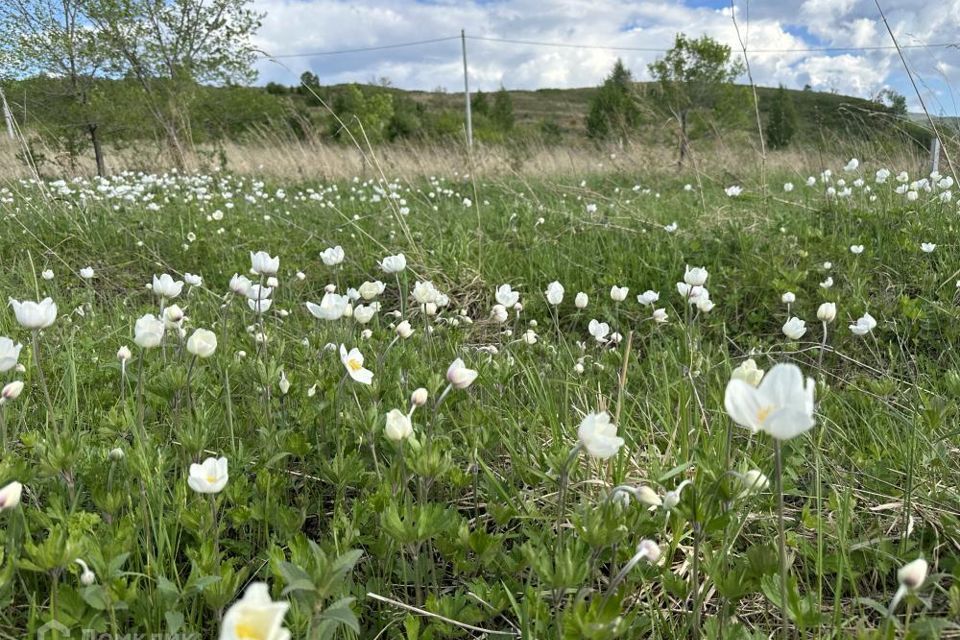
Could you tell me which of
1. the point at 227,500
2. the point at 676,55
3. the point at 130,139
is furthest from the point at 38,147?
the point at 676,55

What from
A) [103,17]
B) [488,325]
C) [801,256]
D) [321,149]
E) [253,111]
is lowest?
[488,325]

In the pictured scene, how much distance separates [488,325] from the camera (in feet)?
13.0

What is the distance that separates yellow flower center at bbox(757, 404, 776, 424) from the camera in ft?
3.24

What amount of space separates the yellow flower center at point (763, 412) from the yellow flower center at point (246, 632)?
0.76m

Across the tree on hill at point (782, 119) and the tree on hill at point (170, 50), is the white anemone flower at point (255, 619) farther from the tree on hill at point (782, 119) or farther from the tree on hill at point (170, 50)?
the tree on hill at point (782, 119)

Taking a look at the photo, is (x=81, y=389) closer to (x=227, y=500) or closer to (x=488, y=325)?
(x=227, y=500)

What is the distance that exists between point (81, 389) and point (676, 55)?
22.2 metres

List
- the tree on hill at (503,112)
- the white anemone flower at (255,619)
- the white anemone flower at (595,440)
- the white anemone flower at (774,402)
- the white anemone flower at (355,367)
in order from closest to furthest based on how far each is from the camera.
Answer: the white anemone flower at (255,619) → the white anemone flower at (774,402) → the white anemone flower at (595,440) → the white anemone flower at (355,367) → the tree on hill at (503,112)

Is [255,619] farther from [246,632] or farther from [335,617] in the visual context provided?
[335,617]

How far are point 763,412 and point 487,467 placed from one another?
3.19ft

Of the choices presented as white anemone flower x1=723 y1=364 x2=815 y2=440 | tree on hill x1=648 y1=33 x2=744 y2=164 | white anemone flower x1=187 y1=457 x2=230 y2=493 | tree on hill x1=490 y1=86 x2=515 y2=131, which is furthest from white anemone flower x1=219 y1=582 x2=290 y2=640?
tree on hill x1=490 y1=86 x2=515 y2=131

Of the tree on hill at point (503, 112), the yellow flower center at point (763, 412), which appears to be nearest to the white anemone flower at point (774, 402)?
the yellow flower center at point (763, 412)

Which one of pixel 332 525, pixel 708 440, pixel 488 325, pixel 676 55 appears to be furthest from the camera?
pixel 676 55

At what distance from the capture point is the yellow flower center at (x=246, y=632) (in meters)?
0.68
